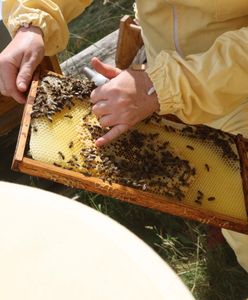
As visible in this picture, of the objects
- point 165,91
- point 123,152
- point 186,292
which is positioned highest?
point 186,292

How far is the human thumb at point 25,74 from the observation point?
215cm

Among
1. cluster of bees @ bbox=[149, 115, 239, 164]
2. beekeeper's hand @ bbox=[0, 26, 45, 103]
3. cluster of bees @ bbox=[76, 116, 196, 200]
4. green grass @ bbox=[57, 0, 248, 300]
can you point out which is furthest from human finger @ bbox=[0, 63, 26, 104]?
green grass @ bbox=[57, 0, 248, 300]

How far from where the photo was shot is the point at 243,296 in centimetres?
283

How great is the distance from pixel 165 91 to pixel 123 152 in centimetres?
31

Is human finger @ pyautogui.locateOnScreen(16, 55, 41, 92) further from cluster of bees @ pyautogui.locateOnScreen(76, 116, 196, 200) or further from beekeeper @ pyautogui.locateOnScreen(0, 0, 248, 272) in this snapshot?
cluster of bees @ pyautogui.locateOnScreen(76, 116, 196, 200)

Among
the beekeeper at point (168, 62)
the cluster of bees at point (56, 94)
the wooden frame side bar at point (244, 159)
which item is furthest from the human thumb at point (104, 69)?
the wooden frame side bar at point (244, 159)

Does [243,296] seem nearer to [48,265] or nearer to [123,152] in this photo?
[123,152]

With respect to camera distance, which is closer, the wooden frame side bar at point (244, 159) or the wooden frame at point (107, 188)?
the wooden frame at point (107, 188)

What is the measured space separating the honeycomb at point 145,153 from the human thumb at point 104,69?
0.15 meters

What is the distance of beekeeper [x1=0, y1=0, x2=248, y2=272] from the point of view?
74.4 inches

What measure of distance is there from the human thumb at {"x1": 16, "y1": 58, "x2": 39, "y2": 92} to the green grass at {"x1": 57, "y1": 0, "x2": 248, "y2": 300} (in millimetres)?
1048

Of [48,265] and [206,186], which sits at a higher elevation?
[48,265]

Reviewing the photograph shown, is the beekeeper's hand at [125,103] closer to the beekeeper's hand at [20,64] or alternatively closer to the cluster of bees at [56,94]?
the cluster of bees at [56,94]

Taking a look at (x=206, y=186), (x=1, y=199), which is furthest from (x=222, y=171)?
(x=1, y=199)
